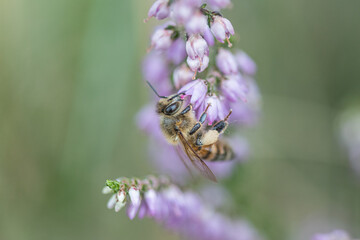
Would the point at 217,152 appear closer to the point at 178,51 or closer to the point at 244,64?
the point at 244,64

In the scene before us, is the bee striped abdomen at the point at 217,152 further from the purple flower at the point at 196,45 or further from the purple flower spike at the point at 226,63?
the purple flower at the point at 196,45

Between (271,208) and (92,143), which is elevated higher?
(271,208)

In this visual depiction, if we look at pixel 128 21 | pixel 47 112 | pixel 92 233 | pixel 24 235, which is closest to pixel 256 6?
pixel 128 21

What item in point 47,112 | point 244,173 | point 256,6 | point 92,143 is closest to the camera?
point 244,173

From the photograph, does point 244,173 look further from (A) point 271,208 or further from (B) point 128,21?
(B) point 128,21

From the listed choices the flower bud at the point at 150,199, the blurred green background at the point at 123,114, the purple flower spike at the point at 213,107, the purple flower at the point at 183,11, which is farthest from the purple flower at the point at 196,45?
the blurred green background at the point at 123,114

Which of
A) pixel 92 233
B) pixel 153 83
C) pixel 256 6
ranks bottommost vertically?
pixel 92 233

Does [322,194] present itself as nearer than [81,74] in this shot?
No

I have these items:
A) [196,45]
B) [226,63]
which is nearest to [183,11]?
[196,45]
